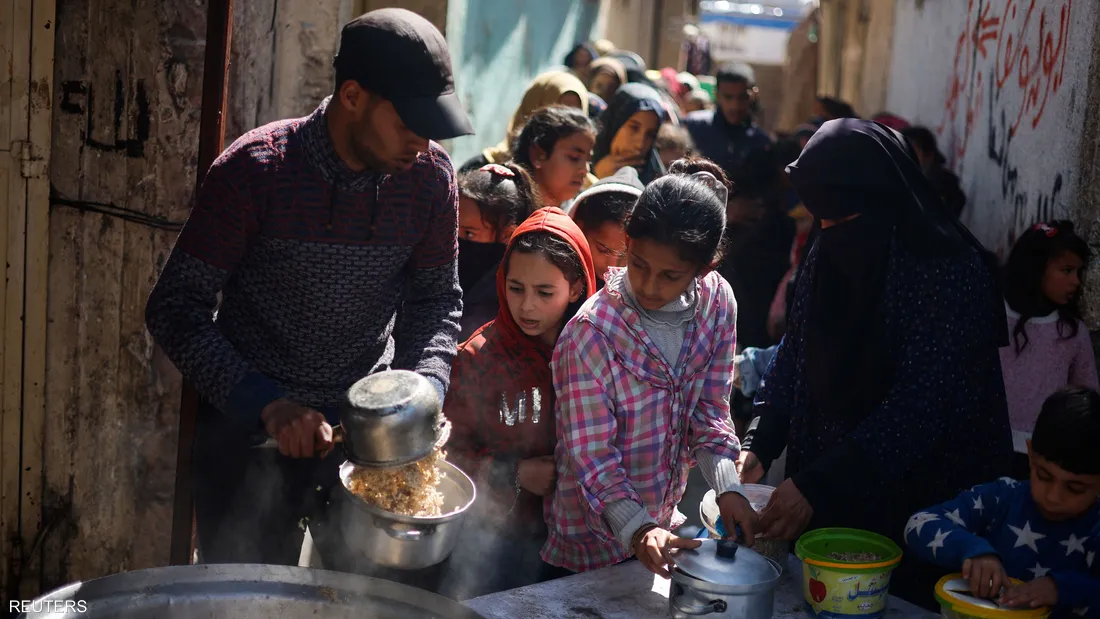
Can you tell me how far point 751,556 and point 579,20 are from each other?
1160 cm

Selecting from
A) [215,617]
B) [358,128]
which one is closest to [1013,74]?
[358,128]

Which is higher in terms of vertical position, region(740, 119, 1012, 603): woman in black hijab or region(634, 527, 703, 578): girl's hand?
region(740, 119, 1012, 603): woman in black hijab

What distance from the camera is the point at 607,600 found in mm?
2562

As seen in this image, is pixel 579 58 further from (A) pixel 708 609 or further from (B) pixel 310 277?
(A) pixel 708 609

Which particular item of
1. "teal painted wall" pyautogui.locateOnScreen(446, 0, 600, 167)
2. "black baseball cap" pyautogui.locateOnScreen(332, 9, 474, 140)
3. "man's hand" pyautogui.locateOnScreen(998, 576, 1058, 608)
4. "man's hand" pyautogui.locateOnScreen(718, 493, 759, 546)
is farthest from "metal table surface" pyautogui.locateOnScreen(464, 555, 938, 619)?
"teal painted wall" pyautogui.locateOnScreen(446, 0, 600, 167)

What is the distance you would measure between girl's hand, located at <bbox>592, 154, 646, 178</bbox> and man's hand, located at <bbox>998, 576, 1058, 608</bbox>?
3.61m

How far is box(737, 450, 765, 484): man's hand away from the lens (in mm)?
2990

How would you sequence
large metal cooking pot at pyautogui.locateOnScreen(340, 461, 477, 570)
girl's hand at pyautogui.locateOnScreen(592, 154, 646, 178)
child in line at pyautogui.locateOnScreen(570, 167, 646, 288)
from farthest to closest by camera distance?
girl's hand at pyautogui.locateOnScreen(592, 154, 646, 178)
child in line at pyautogui.locateOnScreen(570, 167, 646, 288)
large metal cooking pot at pyautogui.locateOnScreen(340, 461, 477, 570)

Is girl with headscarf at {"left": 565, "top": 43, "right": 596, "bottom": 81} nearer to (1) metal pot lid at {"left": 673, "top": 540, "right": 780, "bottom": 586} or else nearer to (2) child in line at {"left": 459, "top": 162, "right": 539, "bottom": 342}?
(2) child in line at {"left": 459, "top": 162, "right": 539, "bottom": 342}

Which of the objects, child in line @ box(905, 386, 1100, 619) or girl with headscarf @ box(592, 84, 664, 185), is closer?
child in line @ box(905, 386, 1100, 619)

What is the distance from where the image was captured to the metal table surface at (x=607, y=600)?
97.4 inches

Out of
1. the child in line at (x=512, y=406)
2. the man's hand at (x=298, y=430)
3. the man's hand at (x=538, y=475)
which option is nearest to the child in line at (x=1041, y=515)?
the man's hand at (x=538, y=475)

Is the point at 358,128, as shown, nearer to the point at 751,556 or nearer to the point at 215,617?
the point at 215,617

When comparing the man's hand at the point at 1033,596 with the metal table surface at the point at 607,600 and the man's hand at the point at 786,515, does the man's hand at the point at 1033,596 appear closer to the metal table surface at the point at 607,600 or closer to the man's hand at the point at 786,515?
the metal table surface at the point at 607,600
